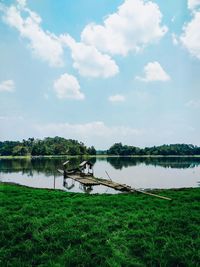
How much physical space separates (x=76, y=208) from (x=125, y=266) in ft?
17.0

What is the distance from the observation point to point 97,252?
5668 millimetres

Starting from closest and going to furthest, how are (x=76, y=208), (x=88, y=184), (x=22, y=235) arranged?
(x=22, y=235) < (x=76, y=208) < (x=88, y=184)

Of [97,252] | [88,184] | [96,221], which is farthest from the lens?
[88,184]

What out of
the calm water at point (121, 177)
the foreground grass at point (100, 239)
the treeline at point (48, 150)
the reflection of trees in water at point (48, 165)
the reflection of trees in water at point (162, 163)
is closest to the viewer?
the foreground grass at point (100, 239)

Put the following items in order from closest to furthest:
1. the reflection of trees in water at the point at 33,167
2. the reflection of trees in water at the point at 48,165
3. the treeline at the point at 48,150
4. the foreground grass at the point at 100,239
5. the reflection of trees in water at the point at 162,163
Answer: the foreground grass at the point at 100,239, the reflection of trees in water at the point at 33,167, the reflection of trees in water at the point at 48,165, the reflection of trees in water at the point at 162,163, the treeline at the point at 48,150

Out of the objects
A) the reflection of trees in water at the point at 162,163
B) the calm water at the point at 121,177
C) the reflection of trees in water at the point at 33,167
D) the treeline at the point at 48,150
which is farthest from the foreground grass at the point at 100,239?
the treeline at the point at 48,150

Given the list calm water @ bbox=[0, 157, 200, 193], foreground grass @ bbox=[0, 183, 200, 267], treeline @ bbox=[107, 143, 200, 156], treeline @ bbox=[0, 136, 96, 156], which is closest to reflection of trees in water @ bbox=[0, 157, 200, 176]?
calm water @ bbox=[0, 157, 200, 193]

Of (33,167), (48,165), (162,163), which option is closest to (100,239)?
(33,167)

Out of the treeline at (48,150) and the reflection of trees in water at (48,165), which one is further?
the treeline at (48,150)

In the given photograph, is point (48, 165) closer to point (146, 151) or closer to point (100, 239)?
point (100, 239)

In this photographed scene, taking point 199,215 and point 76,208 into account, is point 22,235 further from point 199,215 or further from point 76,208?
point 199,215

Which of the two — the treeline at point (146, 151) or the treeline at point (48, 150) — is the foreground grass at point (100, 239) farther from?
the treeline at point (146, 151)

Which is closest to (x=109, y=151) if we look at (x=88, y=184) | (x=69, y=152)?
(x=69, y=152)

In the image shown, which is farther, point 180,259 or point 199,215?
point 199,215
